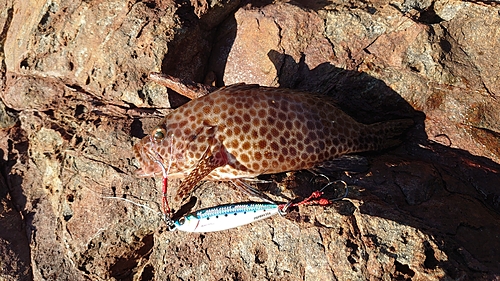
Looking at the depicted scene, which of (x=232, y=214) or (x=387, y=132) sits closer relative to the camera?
(x=232, y=214)

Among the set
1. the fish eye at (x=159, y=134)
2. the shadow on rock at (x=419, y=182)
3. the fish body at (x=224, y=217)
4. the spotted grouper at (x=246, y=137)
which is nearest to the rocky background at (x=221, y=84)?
the shadow on rock at (x=419, y=182)

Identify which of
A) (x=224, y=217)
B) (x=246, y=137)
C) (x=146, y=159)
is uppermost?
(x=246, y=137)

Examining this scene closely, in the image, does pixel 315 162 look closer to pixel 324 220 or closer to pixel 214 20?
pixel 324 220

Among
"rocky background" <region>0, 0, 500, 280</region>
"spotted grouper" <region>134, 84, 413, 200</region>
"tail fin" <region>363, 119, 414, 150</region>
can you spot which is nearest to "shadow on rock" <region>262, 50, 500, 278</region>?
"rocky background" <region>0, 0, 500, 280</region>

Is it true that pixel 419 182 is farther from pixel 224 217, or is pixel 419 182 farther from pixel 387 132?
pixel 224 217

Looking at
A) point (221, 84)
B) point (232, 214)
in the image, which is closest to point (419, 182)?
point (232, 214)
